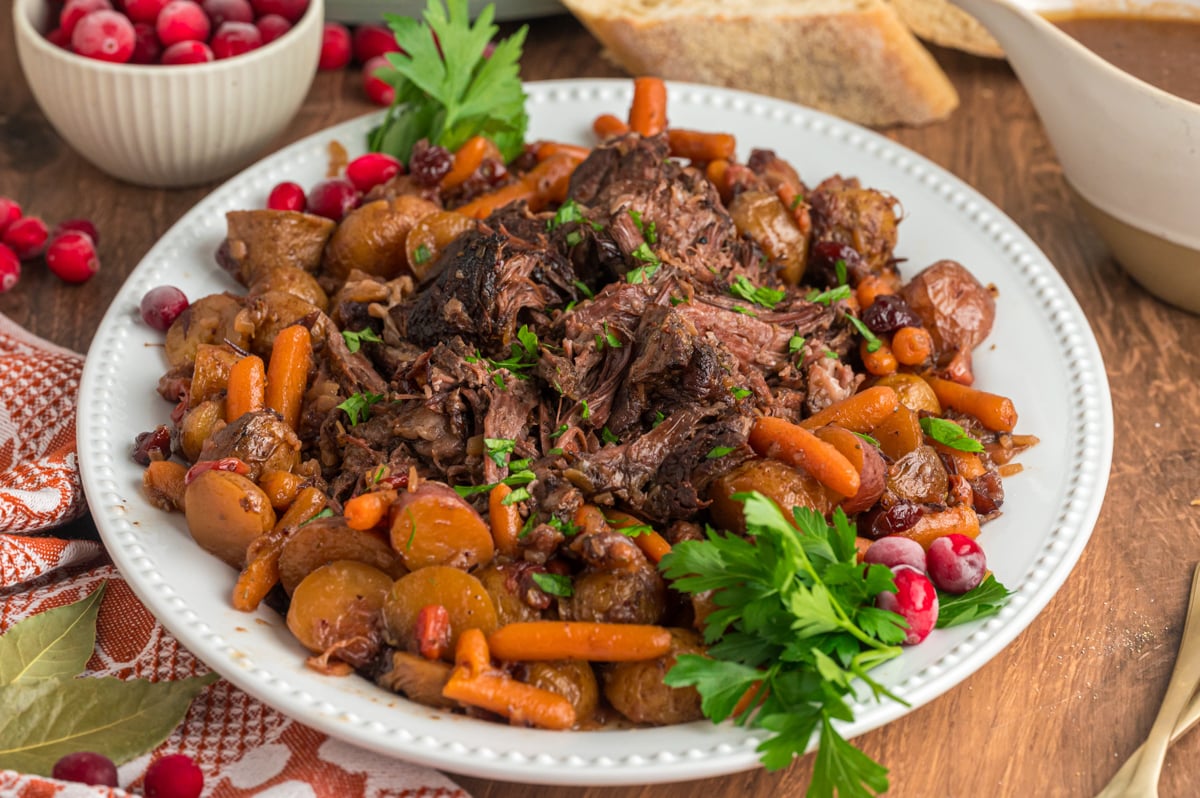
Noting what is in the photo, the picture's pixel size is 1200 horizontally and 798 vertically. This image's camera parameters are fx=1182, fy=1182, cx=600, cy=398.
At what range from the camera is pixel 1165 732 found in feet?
11.6

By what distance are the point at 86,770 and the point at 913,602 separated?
2306 millimetres

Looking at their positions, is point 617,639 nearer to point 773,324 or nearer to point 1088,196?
point 773,324

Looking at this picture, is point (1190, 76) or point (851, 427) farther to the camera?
point (1190, 76)

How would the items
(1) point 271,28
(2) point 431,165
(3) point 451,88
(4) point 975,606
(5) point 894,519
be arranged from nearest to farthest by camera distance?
(4) point 975,606 < (5) point 894,519 < (2) point 431,165 < (3) point 451,88 < (1) point 271,28

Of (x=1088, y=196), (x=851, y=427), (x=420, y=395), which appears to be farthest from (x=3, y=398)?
(x=1088, y=196)

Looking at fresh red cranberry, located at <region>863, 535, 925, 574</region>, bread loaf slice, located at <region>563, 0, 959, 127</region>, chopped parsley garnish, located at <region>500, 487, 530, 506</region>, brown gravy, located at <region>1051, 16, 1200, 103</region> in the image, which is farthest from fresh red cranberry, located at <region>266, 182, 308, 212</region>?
brown gravy, located at <region>1051, 16, 1200, 103</region>

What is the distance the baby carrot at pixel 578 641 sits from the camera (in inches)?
128

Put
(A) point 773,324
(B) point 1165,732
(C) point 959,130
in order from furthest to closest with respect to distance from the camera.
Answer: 1. (C) point 959,130
2. (A) point 773,324
3. (B) point 1165,732

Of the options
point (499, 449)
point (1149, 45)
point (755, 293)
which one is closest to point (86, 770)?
point (499, 449)

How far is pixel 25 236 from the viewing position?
5254 mm

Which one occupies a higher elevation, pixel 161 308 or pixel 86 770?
pixel 161 308

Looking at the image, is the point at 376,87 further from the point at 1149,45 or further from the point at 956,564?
the point at 956,564

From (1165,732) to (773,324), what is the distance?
1.80 meters

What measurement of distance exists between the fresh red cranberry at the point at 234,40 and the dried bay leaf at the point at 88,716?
3015 millimetres
